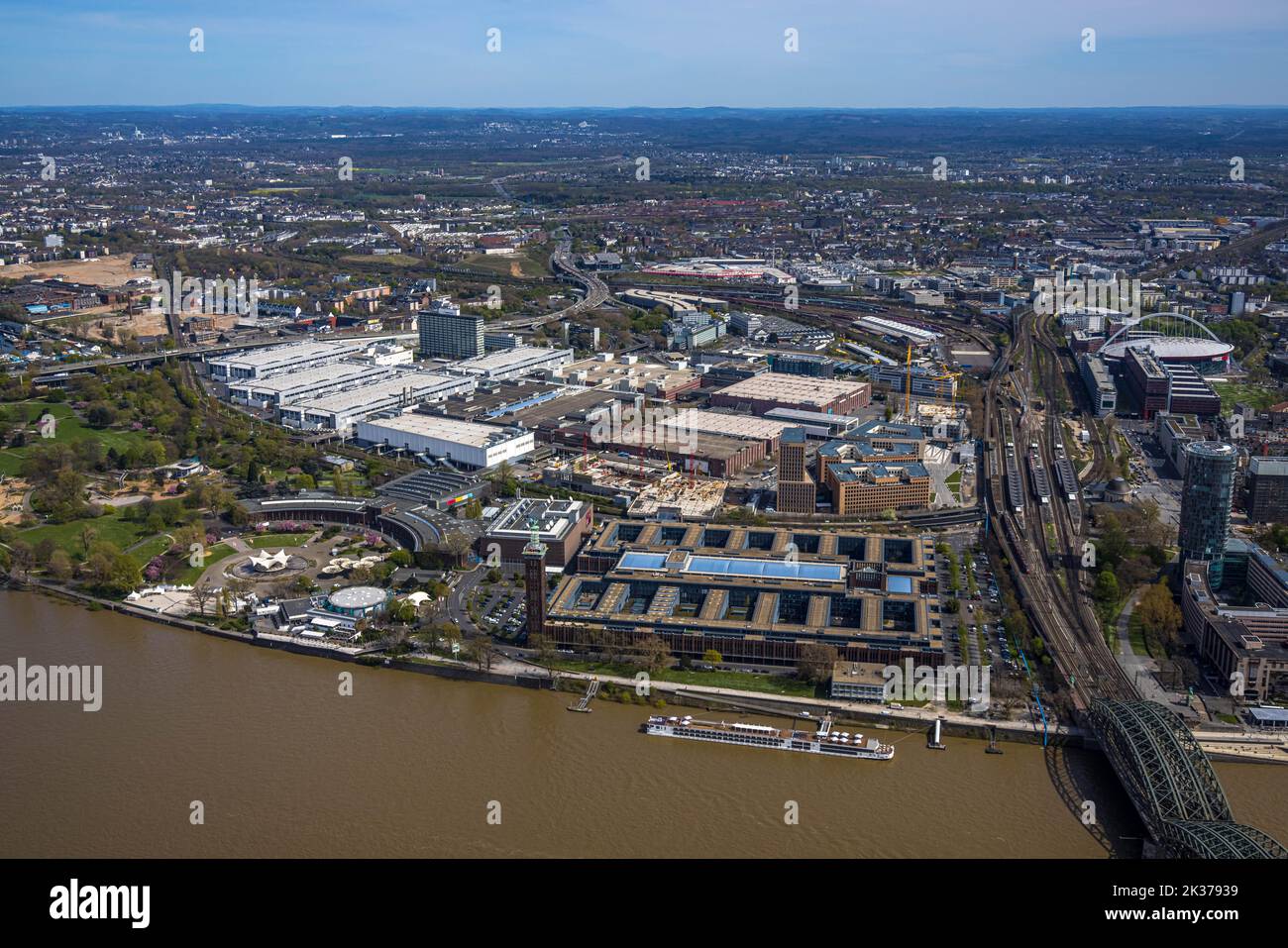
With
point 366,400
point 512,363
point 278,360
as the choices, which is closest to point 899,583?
point 366,400

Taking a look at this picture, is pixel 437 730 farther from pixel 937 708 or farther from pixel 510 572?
pixel 937 708

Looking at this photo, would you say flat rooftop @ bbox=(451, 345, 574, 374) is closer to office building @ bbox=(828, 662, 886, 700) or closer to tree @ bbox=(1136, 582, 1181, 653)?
office building @ bbox=(828, 662, 886, 700)

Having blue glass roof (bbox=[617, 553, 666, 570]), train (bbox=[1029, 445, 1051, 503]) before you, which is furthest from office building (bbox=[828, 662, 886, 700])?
train (bbox=[1029, 445, 1051, 503])

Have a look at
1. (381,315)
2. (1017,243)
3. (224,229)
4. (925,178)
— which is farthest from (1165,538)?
(925,178)

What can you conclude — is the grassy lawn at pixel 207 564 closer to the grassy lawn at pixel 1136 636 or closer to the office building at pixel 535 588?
the office building at pixel 535 588

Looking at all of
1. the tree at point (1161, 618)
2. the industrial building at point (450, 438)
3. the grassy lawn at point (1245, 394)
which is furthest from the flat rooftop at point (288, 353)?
the tree at point (1161, 618)

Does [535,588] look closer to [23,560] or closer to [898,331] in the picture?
[23,560]
